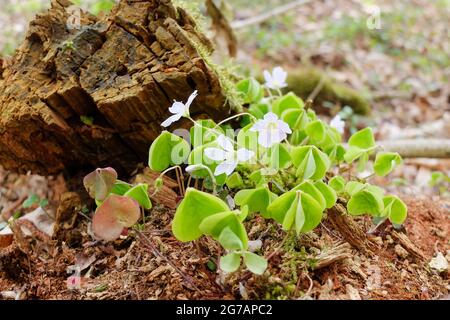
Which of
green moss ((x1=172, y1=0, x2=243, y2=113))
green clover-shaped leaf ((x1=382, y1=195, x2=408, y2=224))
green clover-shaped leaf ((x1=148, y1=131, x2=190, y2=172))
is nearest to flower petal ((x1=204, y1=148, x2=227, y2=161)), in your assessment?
green clover-shaped leaf ((x1=148, y1=131, x2=190, y2=172))

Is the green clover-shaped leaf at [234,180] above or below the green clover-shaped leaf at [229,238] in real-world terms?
below

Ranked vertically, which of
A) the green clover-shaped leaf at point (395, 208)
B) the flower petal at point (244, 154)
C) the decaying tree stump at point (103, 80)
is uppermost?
the decaying tree stump at point (103, 80)

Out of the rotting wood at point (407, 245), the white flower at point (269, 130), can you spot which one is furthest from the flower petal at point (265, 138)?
the rotting wood at point (407, 245)

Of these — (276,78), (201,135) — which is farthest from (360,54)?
(201,135)

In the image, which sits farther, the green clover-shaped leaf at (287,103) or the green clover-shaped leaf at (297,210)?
the green clover-shaped leaf at (287,103)

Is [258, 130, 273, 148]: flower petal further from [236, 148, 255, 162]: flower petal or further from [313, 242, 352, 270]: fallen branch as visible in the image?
[313, 242, 352, 270]: fallen branch

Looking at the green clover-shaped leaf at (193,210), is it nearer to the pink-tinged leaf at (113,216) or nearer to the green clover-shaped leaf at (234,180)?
the pink-tinged leaf at (113,216)
